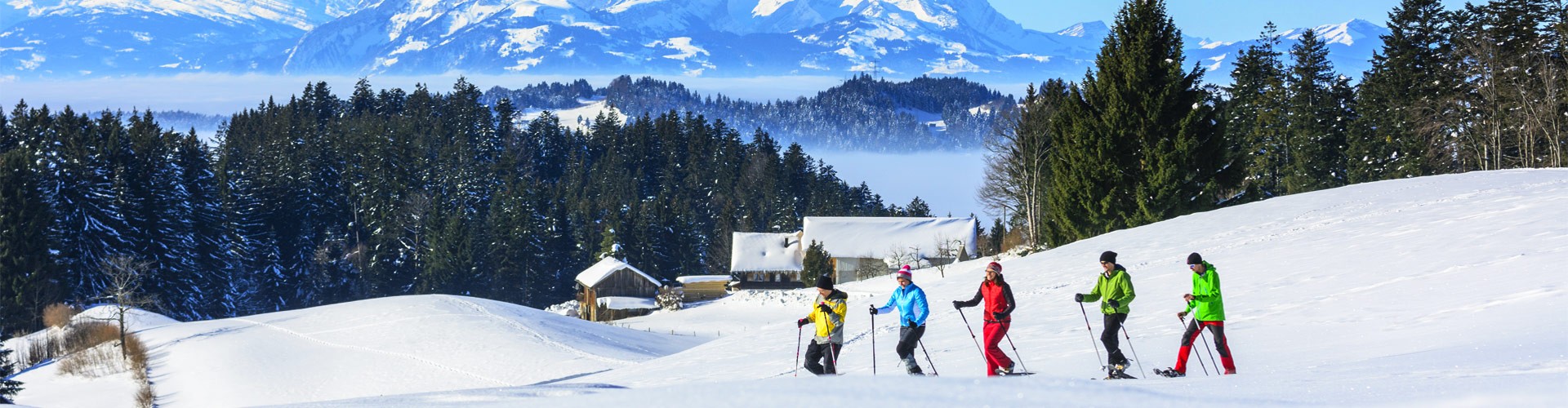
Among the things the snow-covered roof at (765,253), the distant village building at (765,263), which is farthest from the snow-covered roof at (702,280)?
the snow-covered roof at (765,253)

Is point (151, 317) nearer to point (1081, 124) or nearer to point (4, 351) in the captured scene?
point (4, 351)

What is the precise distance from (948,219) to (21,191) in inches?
2180

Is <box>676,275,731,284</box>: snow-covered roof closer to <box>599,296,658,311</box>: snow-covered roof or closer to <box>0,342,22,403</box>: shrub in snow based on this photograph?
<box>599,296,658,311</box>: snow-covered roof

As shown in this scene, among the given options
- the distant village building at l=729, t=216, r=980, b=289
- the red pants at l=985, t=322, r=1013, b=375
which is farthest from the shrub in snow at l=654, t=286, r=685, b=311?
the red pants at l=985, t=322, r=1013, b=375

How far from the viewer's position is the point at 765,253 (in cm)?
8281

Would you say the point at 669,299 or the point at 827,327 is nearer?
the point at 827,327

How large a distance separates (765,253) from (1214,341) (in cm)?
7119

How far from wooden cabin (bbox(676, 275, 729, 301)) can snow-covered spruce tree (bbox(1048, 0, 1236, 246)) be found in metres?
43.5

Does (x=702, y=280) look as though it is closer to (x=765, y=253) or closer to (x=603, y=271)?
(x=765, y=253)

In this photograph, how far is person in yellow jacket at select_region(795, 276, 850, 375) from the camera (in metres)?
12.4

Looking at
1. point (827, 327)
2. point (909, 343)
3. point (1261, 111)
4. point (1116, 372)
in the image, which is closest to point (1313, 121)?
point (1261, 111)

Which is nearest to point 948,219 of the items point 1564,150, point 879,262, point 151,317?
point 879,262

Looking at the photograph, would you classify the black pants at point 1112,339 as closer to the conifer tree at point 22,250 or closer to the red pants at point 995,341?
the red pants at point 995,341

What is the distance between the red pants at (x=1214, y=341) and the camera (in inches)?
461
